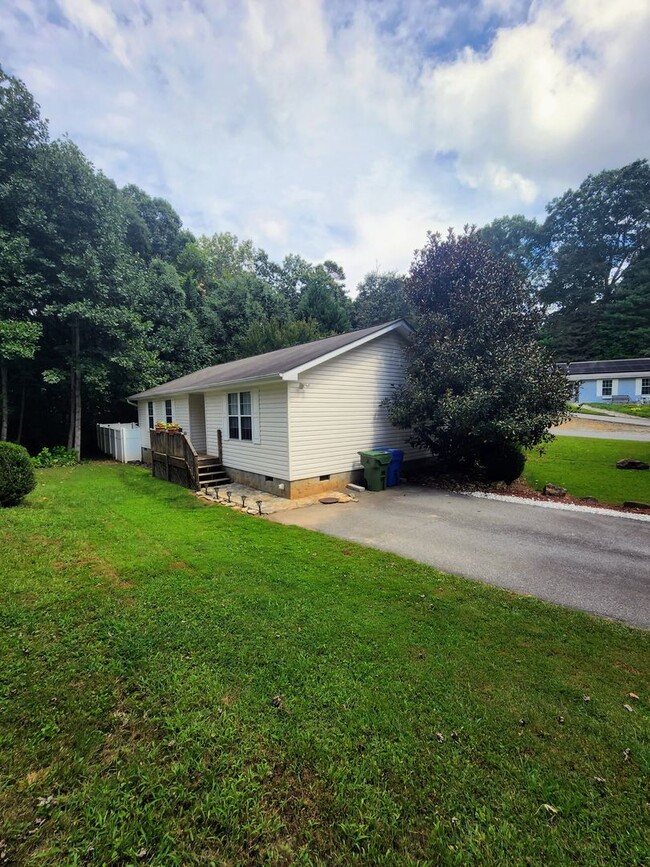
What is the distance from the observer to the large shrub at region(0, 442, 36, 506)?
23.4 feet

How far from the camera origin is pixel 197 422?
45.6ft

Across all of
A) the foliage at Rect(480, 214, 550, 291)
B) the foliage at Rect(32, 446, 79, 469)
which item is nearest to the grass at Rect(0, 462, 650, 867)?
the foliage at Rect(32, 446, 79, 469)

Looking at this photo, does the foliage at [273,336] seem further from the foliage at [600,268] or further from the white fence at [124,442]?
the foliage at [600,268]

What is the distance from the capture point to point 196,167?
587 inches

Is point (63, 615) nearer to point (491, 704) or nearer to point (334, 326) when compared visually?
point (491, 704)

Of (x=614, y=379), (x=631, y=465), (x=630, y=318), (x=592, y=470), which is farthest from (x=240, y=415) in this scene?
(x=630, y=318)

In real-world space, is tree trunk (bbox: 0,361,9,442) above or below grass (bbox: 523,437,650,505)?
above

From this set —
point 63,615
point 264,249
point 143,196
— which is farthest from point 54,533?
point 264,249

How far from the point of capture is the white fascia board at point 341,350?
853 centimetres

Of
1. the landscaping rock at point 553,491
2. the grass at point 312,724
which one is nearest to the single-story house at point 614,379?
the landscaping rock at point 553,491

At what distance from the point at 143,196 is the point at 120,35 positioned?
86.6 feet

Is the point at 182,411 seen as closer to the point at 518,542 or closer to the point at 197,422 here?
the point at 197,422

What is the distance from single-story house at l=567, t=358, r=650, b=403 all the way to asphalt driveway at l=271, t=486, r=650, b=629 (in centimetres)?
2564

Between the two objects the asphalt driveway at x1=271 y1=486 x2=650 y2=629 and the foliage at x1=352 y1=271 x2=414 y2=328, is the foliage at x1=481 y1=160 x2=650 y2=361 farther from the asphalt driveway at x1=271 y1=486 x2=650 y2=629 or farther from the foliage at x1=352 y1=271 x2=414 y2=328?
the asphalt driveway at x1=271 y1=486 x2=650 y2=629
